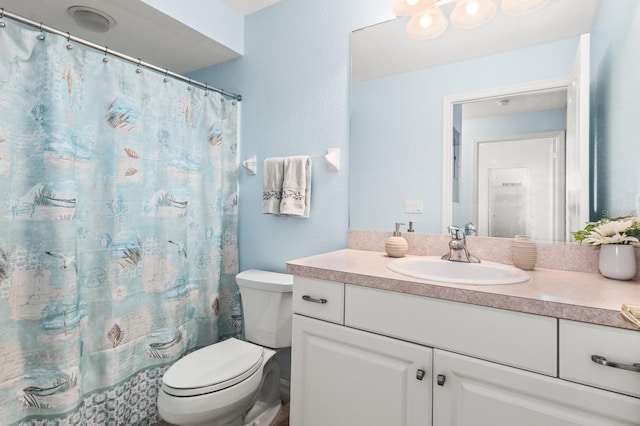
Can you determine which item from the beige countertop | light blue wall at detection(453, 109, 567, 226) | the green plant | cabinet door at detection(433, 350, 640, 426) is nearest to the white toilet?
the beige countertop

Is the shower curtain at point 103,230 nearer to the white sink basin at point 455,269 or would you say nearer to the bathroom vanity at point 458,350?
the bathroom vanity at point 458,350

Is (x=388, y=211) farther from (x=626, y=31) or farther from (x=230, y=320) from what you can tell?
(x=230, y=320)

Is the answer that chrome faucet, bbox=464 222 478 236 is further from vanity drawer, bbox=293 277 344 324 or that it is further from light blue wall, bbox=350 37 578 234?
vanity drawer, bbox=293 277 344 324

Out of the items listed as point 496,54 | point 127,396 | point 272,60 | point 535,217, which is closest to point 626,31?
point 496,54

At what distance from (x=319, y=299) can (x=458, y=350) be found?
0.48m

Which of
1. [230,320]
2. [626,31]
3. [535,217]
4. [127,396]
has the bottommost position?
[127,396]

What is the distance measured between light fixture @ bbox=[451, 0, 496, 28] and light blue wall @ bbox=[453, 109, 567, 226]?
0.42 meters

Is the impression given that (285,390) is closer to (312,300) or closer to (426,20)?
(312,300)

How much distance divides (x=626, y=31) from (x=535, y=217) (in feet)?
2.23

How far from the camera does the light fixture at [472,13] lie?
1403 millimetres

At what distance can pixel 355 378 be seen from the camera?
112 centimetres

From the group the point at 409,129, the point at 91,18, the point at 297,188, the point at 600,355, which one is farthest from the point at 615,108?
the point at 91,18

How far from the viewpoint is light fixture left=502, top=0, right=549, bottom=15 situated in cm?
130

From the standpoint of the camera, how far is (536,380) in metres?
0.84
